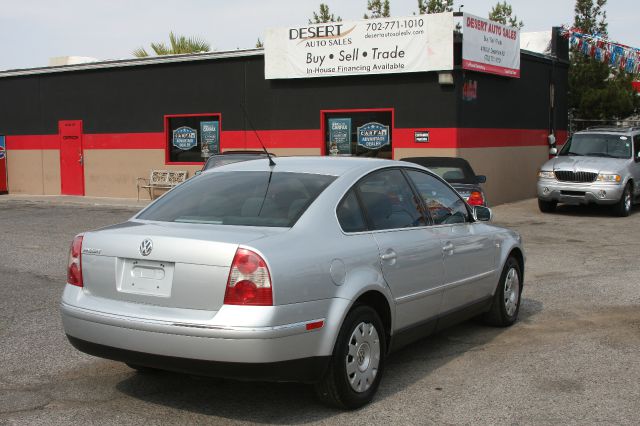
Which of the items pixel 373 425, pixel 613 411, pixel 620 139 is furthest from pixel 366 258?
pixel 620 139

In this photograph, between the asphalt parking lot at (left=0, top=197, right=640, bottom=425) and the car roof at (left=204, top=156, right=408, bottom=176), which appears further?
the car roof at (left=204, top=156, right=408, bottom=176)

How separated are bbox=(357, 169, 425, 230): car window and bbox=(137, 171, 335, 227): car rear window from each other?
0.32 metres

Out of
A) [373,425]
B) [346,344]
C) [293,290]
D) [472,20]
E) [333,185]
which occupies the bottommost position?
[373,425]

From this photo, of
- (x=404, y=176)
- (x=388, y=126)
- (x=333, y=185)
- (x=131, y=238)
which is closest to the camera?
(x=131, y=238)

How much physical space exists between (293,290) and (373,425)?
97cm

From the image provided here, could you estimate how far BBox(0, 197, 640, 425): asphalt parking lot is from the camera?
488 cm

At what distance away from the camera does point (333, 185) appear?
5.25 metres

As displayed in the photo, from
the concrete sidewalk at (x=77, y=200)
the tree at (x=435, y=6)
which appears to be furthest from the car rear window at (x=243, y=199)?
the tree at (x=435, y=6)

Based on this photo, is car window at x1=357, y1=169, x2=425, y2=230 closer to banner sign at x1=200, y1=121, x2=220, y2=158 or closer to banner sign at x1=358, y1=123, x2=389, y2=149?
banner sign at x1=358, y1=123, x2=389, y2=149

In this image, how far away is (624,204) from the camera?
17.6 m

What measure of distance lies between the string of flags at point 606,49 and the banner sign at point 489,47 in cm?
436

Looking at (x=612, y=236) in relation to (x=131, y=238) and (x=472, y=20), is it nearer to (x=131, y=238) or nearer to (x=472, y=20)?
(x=472, y=20)

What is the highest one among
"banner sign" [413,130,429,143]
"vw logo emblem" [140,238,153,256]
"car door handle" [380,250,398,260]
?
"banner sign" [413,130,429,143]

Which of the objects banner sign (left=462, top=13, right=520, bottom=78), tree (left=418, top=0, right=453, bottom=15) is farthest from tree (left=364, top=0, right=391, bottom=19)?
banner sign (left=462, top=13, right=520, bottom=78)
